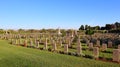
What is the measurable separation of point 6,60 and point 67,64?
5.54 metres

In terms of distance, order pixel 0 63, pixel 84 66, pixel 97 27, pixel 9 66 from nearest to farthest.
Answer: pixel 84 66
pixel 9 66
pixel 0 63
pixel 97 27

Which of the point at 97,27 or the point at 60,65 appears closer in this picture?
the point at 60,65

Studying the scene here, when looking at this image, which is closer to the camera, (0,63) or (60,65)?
(60,65)

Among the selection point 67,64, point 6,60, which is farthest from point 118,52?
point 6,60

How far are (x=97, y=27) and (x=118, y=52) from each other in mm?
81320

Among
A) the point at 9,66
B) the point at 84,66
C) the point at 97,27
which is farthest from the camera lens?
the point at 97,27

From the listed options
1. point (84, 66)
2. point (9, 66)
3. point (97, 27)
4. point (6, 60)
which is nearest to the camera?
point (84, 66)

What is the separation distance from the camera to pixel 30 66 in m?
16.0

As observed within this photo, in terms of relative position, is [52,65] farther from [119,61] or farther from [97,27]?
[97,27]

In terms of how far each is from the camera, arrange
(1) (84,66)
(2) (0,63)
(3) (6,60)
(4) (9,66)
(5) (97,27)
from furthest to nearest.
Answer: (5) (97,27) < (3) (6,60) < (2) (0,63) < (4) (9,66) < (1) (84,66)

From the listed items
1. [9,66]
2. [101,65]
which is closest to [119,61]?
[101,65]

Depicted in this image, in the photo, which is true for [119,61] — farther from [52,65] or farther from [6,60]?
[6,60]

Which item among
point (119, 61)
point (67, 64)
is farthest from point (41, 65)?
point (119, 61)

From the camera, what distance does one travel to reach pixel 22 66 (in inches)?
637
